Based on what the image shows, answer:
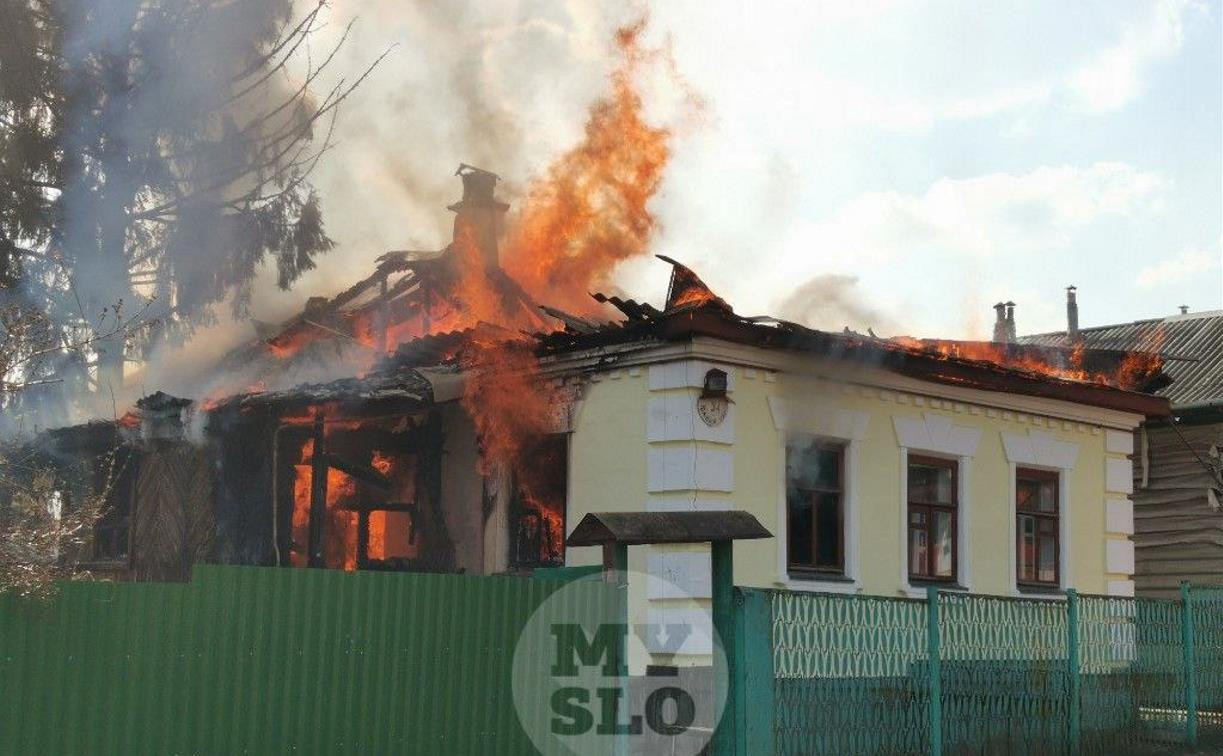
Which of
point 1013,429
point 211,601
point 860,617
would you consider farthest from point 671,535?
point 1013,429

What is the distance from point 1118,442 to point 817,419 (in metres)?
5.71

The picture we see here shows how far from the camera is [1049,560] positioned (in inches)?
680

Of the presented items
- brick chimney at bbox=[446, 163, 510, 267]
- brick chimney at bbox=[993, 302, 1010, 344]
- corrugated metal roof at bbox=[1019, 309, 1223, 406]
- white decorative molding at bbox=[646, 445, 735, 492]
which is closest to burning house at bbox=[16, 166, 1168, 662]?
white decorative molding at bbox=[646, 445, 735, 492]

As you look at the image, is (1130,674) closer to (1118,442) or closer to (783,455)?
(783,455)

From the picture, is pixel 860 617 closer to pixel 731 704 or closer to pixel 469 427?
pixel 731 704

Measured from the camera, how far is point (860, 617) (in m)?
11.2

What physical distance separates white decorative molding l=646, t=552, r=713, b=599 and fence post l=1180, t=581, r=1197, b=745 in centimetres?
533

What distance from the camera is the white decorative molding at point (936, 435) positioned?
15.4 metres

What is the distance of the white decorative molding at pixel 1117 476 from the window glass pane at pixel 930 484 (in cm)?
291

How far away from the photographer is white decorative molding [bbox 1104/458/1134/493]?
17891 mm

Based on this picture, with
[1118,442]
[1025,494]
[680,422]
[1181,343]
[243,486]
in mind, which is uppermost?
[1181,343]

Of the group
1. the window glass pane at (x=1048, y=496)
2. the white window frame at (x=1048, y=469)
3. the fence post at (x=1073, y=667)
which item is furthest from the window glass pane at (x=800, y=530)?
the window glass pane at (x=1048, y=496)

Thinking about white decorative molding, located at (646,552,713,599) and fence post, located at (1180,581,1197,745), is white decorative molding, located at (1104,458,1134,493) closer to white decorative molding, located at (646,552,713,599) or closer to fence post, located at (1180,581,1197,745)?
fence post, located at (1180,581,1197,745)

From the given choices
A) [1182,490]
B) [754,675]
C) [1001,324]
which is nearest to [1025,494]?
[1182,490]
